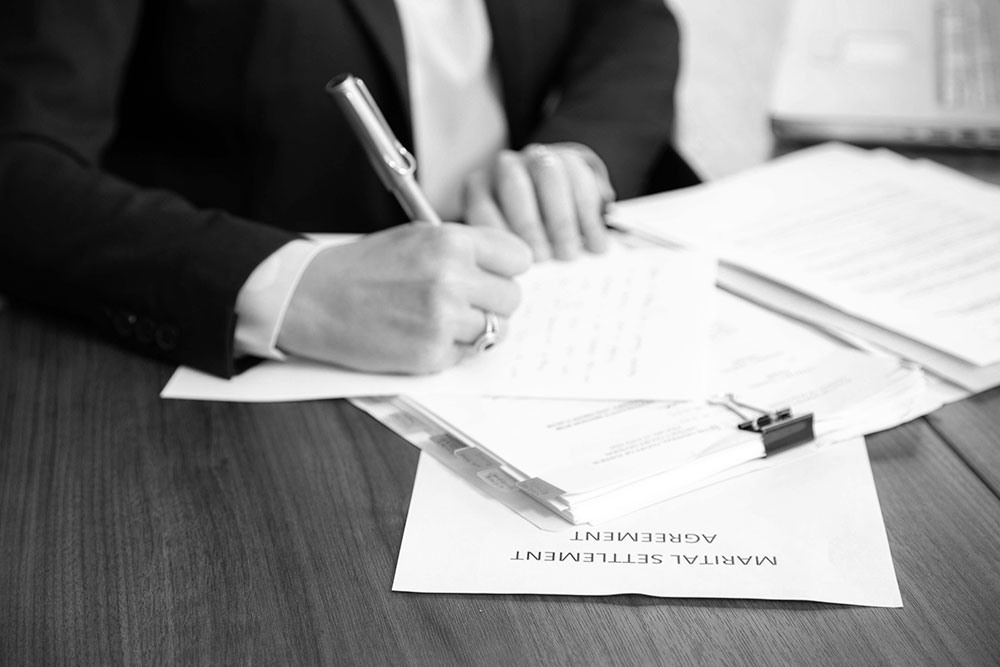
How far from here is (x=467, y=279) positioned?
87cm

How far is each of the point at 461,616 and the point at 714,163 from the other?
0.86 meters

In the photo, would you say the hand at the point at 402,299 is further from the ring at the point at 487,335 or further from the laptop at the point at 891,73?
the laptop at the point at 891,73

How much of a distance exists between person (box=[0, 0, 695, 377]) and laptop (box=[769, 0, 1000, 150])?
0.19 metres

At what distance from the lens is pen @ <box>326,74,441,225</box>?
2.74 ft

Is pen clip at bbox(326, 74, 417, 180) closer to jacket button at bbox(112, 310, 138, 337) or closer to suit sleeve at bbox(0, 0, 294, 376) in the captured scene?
suit sleeve at bbox(0, 0, 294, 376)

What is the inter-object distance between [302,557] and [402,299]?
10.6 inches

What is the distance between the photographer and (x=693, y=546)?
2.15ft

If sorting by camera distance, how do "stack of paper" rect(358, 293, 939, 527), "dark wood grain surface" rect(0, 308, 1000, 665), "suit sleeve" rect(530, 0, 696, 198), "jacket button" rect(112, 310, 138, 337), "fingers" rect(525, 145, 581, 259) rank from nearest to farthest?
"dark wood grain surface" rect(0, 308, 1000, 665)
"stack of paper" rect(358, 293, 939, 527)
"jacket button" rect(112, 310, 138, 337)
"fingers" rect(525, 145, 581, 259)
"suit sleeve" rect(530, 0, 696, 198)

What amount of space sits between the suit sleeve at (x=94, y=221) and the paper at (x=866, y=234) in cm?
44

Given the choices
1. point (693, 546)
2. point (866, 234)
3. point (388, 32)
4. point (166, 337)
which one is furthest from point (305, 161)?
point (693, 546)

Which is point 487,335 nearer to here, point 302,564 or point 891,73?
point 302,564

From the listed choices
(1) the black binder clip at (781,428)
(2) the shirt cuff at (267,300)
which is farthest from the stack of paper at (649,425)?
(2) the shirt cuff at (267,300)

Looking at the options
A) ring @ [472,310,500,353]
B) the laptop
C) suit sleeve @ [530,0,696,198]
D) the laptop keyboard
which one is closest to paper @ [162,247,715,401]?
ring @ [472,310,500,353]

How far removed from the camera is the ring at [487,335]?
2.84 ft
